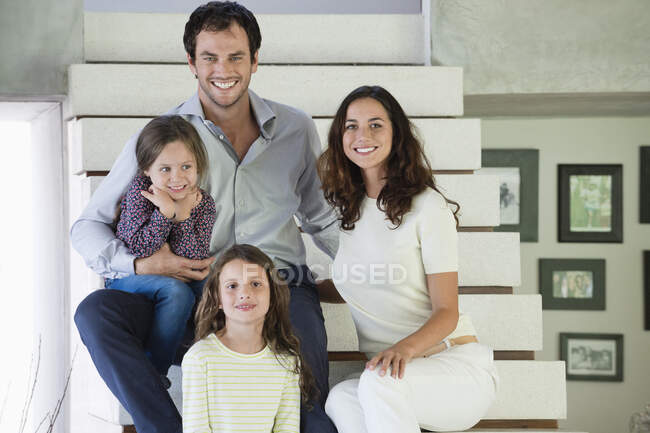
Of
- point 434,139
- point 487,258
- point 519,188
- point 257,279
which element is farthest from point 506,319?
point 519,188

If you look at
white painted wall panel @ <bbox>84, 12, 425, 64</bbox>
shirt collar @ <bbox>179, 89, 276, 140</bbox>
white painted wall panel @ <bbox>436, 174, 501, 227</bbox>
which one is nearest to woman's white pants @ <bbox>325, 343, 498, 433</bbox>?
shirt collar @ <bbox>179, 89, 276, 140</bbox>

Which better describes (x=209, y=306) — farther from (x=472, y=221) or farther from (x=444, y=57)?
(x=444, y=57)

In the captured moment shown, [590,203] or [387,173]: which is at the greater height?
[387,173]

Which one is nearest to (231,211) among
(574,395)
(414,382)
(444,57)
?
(414,382)

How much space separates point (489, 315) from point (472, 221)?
1.17 ft

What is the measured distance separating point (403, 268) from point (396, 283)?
0.13 ft

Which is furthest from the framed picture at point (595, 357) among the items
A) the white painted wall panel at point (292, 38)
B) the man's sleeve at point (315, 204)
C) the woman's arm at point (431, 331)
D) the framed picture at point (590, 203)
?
the woman's arm at point (431, 331)

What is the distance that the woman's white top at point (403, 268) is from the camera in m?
1.76

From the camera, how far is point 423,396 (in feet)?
5.21

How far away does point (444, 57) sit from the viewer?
295 cm

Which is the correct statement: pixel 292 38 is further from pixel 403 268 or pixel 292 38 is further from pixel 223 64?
pixel 403 268

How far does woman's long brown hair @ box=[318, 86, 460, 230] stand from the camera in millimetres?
1808

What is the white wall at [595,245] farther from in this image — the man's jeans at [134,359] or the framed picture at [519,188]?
the man's jeans at [134,359]

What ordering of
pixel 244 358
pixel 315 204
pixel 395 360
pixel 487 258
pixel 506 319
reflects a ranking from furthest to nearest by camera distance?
pixel 487 258
pixel 506 319
pixel 315 204
pixel 244 358
pixel 395 360
